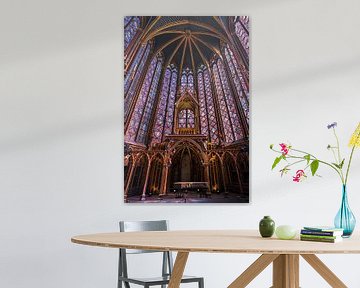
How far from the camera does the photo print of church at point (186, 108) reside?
608cm

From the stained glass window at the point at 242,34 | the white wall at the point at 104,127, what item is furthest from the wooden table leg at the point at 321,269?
the stained glass window at the point at 242,34

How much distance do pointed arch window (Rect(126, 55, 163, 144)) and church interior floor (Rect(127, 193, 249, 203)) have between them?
469 mm

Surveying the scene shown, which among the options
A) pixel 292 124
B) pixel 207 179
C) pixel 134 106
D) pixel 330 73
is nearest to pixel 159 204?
pixel 207 179

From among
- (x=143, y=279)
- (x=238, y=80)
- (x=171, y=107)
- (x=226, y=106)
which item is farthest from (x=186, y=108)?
(x=143, y=279)

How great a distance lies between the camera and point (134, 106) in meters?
6.11

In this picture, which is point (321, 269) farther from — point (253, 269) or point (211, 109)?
point (211, 109)

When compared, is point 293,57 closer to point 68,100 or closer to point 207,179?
point 207,179

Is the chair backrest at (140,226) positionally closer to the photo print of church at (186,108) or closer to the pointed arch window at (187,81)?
the photo print of church at (186,108)

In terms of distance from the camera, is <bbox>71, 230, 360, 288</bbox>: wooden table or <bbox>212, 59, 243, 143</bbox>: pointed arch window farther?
<bbox>212, 59, 243, 143</bbox>: pointed arch window

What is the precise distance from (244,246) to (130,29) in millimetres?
3040

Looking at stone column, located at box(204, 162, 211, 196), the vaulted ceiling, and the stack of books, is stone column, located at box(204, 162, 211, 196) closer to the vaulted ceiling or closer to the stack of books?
the vaulted ceiling

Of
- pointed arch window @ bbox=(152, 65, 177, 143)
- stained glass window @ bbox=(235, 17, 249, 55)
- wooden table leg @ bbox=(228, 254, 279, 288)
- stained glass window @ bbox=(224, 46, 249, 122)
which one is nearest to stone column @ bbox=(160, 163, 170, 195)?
pointed arch window @ bbox=(152, 65, 177, 143)

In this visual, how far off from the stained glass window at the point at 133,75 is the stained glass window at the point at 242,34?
738 mm

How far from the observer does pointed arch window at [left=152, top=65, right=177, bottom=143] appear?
6.14 meters
